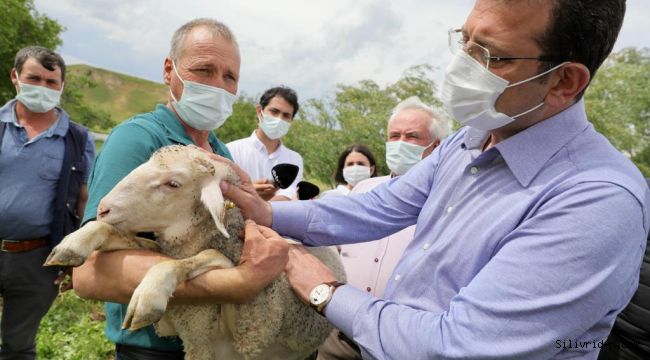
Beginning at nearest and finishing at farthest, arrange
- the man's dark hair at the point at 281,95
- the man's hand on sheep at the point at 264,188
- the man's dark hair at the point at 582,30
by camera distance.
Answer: the man's dark hair at the point at 582,30 → the man's hand on sheep at the point at 264,188 → the man's dark hair at the point at 281,95

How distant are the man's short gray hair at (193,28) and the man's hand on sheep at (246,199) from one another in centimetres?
72

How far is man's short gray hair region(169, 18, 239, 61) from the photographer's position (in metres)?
2.55

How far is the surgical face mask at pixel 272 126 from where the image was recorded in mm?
6395

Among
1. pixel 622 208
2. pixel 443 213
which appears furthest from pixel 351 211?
pixel 622 208

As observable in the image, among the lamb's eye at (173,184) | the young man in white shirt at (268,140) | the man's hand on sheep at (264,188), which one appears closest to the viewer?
the lamb's eye at (173,184)

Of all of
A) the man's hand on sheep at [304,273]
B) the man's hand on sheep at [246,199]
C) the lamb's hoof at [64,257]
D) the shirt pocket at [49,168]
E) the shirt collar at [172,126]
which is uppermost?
the shirt collar at [172,126]

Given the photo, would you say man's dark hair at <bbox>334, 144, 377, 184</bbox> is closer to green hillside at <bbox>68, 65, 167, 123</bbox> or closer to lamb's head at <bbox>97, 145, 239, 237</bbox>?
lamb's head at <bbox>97, 145, 239, 237</bbox>

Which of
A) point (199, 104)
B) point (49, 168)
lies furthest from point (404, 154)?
point (49, 168)

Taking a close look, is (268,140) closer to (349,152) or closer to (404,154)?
(349,152)

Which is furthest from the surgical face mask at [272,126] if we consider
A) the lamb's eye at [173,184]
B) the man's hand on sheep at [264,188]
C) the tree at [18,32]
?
the tree at [18,32]

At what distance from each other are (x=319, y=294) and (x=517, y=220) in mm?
802

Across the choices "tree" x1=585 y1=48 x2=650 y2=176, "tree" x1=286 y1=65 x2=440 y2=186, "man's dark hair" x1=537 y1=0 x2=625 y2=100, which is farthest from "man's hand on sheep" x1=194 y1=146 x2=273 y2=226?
"tree" x1=585 y1=48 x2=650 y2=176

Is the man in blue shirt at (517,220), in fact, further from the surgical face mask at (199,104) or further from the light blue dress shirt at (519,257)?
the surgical face mask at (199,104)

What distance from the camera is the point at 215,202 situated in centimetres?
193
